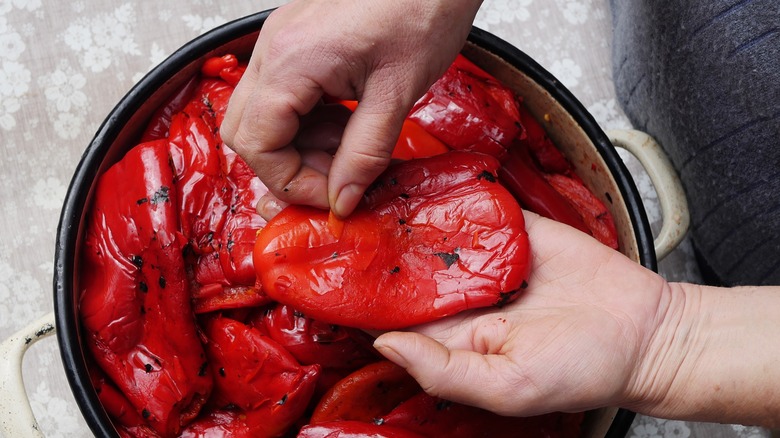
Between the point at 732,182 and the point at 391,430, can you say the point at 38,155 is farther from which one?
the point at 732,182

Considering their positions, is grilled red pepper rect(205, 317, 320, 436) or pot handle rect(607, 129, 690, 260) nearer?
grilled red pepper rect(205, 317, 320, 436)

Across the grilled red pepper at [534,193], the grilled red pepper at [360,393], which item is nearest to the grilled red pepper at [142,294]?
the grilled red pepper at [360,393]

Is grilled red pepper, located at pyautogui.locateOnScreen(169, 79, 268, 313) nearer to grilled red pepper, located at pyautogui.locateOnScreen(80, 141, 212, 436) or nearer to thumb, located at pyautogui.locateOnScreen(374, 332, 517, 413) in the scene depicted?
grilled red pepper, located at pyautogui.locateOnScreen(80, 141, 212, 436)

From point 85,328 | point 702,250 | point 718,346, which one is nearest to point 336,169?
point 85,328

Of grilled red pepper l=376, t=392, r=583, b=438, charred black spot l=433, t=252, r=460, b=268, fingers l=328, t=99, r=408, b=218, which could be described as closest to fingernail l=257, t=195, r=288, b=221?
fingers l=328, t=99, r=408, b=218

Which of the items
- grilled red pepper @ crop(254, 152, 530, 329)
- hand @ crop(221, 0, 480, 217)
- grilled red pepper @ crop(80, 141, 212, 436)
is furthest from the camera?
grilled red pepper @ crop(80, 141, 212, 436)

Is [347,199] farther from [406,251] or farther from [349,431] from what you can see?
[349,431]

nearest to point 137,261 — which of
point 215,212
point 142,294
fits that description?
point 142,294
